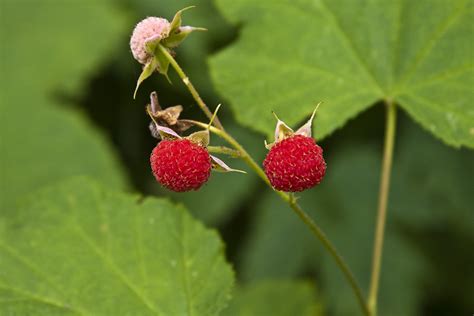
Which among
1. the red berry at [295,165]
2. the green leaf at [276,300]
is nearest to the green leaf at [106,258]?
the red berry at [295,165]

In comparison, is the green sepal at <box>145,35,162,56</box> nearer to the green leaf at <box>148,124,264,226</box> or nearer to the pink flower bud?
the pink flower bud

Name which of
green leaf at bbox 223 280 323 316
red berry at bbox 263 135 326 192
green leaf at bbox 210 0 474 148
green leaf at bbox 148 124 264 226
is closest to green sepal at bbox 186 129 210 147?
red berry at bbox 263 135 326 192

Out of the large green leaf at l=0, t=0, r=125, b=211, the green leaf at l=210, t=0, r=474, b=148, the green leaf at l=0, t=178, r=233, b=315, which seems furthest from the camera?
the large green leaf at l=0, t=0, r=125, b=211

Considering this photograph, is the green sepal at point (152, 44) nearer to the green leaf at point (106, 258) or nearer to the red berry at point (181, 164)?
the red berry at point (181, 164)

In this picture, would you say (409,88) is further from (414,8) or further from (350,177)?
(350,177)

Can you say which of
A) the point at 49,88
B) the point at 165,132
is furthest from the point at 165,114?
the point at 49,88

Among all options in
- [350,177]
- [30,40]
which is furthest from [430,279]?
[30,40]
